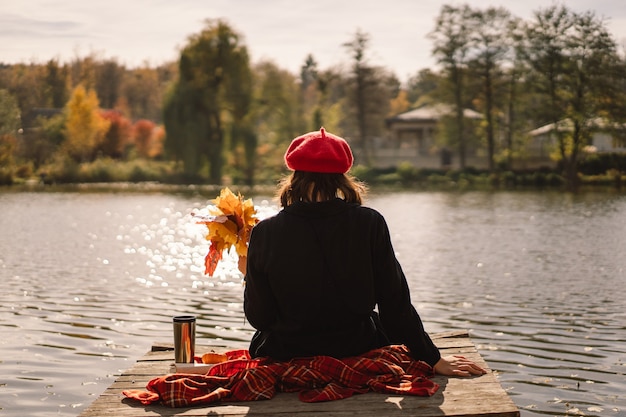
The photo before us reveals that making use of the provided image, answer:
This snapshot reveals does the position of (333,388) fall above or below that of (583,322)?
above

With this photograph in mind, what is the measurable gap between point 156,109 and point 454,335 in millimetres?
88124

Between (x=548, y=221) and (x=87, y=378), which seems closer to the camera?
(x=87, y=378)

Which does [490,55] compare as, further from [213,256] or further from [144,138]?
[213,256]

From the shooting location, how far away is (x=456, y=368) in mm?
4809

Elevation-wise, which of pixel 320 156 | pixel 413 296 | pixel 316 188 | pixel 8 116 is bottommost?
pixel 413 296

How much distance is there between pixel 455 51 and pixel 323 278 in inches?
2403

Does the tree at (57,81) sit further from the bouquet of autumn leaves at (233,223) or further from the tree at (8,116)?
the bouquet of autumn leaves at (233,223)

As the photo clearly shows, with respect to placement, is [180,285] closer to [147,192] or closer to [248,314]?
[248,314]

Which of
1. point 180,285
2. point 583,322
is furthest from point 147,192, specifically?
point 583,322

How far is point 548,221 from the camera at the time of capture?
1182 inches

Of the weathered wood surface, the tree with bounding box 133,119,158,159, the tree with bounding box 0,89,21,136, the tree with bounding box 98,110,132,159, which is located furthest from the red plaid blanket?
the tree with bounding box 133,119,158,159

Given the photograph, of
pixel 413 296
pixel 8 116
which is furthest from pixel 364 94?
pixel 413 296

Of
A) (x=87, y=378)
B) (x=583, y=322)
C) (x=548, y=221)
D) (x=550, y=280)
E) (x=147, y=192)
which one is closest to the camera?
(x=87, y=378)

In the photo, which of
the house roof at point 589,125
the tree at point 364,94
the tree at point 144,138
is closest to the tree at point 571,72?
the house roof at point 589,125
